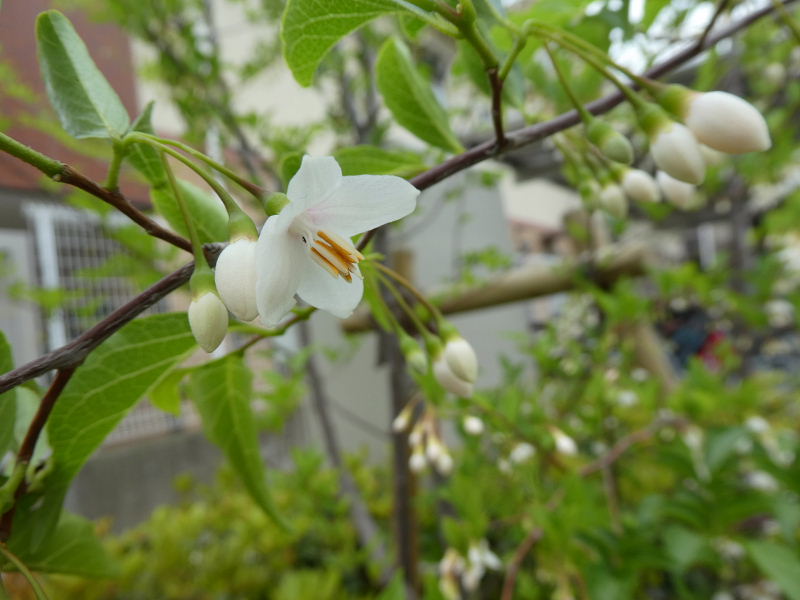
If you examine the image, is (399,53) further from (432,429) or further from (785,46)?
(785,46)

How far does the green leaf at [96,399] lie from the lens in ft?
0.67

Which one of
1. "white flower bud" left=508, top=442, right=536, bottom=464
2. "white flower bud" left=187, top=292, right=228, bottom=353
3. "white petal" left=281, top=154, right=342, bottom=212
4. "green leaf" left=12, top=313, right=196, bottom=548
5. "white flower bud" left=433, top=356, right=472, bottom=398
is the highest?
"white petal" left=281, top=154, right=342, bottom=212

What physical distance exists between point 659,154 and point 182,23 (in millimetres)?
1223

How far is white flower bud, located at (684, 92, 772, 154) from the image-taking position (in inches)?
7.8

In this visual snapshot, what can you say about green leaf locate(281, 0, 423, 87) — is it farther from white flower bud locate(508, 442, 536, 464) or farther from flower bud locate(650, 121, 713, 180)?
white flower bud locate(508, 442, 536, 464)

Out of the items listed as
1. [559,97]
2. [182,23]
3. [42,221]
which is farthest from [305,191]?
[42,221]

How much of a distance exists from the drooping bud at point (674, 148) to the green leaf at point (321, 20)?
0.11 m

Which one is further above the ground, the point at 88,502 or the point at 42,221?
the point at 42,221

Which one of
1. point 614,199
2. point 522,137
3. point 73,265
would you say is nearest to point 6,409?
point 522,137

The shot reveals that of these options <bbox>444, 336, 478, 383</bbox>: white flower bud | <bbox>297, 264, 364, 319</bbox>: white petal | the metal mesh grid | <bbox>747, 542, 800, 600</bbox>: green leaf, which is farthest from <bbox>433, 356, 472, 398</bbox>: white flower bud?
the metal mesh grid

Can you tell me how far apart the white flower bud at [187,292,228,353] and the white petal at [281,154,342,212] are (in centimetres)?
4

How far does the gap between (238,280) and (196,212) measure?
0.34 ft

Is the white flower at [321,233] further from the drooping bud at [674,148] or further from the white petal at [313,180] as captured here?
the drooping bud at [674,148]

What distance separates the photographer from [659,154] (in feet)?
0.70
